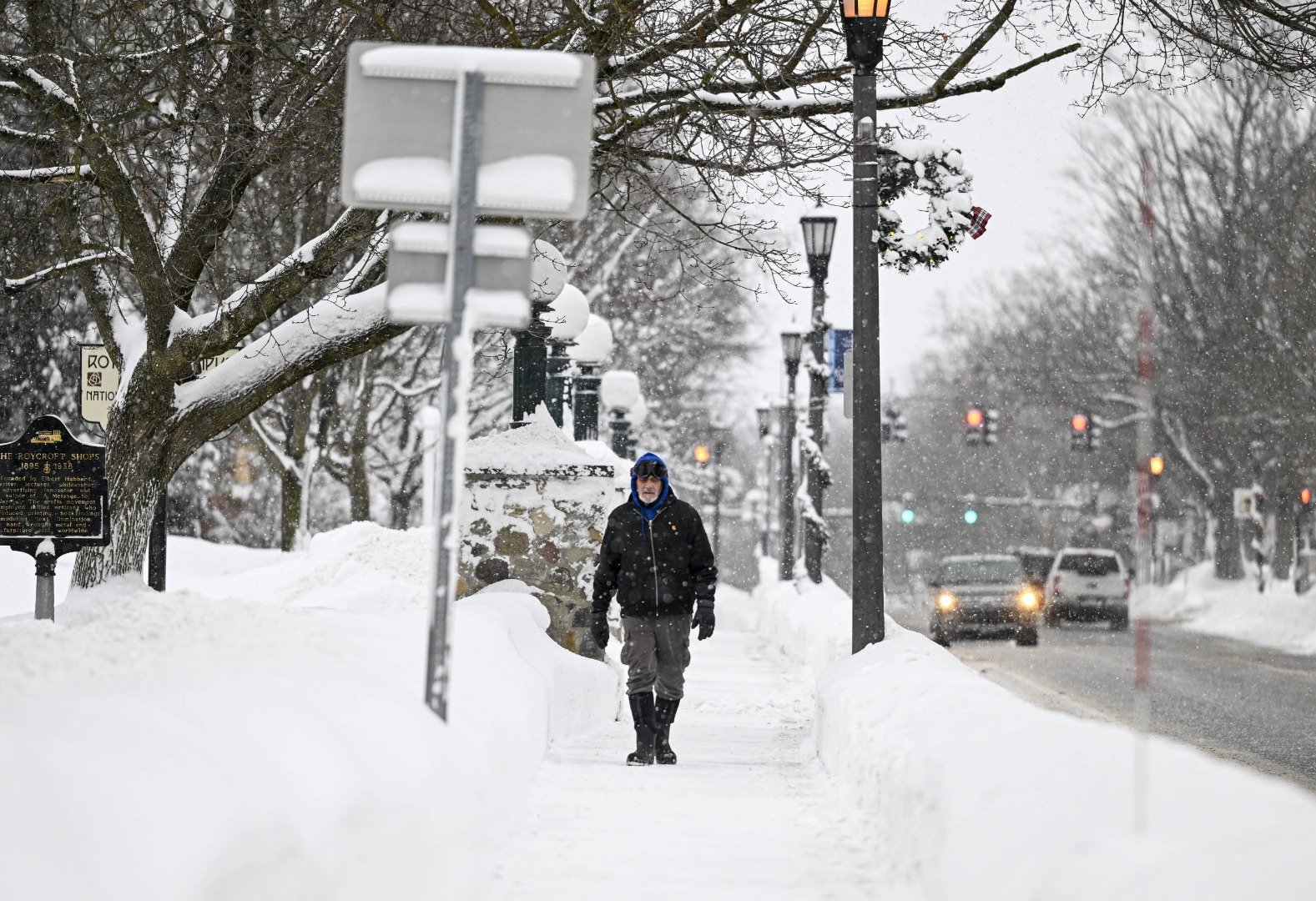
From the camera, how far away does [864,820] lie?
673cm

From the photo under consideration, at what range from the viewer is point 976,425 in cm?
4012

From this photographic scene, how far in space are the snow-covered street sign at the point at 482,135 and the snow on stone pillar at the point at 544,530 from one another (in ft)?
22.4

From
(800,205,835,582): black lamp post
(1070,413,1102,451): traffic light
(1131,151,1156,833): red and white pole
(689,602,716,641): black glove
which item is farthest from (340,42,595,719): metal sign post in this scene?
(1070,413,1102,451): traffic light

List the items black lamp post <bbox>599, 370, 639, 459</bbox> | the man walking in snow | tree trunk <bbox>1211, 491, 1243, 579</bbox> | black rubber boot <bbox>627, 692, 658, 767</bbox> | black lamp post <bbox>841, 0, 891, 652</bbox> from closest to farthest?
1. black rubber boot <bbox>627, 692, 658, 767</bbox>
2. the man walking in snow
3. black lamp post <bbox>841, 0, 891, 652</bbox>
4. black lamp post <bbox>599, 370, 639, 459</bbox>
5. tree trunk <bbox>1211, 491, 1243, 579</bbox>

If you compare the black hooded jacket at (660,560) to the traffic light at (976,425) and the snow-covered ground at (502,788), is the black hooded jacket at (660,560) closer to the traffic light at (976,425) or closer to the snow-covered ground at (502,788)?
the snow-covered ground at (502,788)

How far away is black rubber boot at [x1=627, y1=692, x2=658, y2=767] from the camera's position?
920 cm

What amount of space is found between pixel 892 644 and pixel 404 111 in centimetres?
502

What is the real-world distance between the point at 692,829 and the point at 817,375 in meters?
16.2

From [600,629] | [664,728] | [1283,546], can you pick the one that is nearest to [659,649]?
[600,629]

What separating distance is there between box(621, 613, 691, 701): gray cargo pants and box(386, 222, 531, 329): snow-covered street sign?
436cm

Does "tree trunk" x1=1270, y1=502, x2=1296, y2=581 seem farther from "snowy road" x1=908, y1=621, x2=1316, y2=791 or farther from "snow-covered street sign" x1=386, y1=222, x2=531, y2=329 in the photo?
"snow-covered street sign" x1=386, y1=222, x2=531, y2=329

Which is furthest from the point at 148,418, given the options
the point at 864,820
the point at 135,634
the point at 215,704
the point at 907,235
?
the point at 215,704

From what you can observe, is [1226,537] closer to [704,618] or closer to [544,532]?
[544,532]

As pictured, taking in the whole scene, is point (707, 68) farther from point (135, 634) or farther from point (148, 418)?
point (135, 634)
